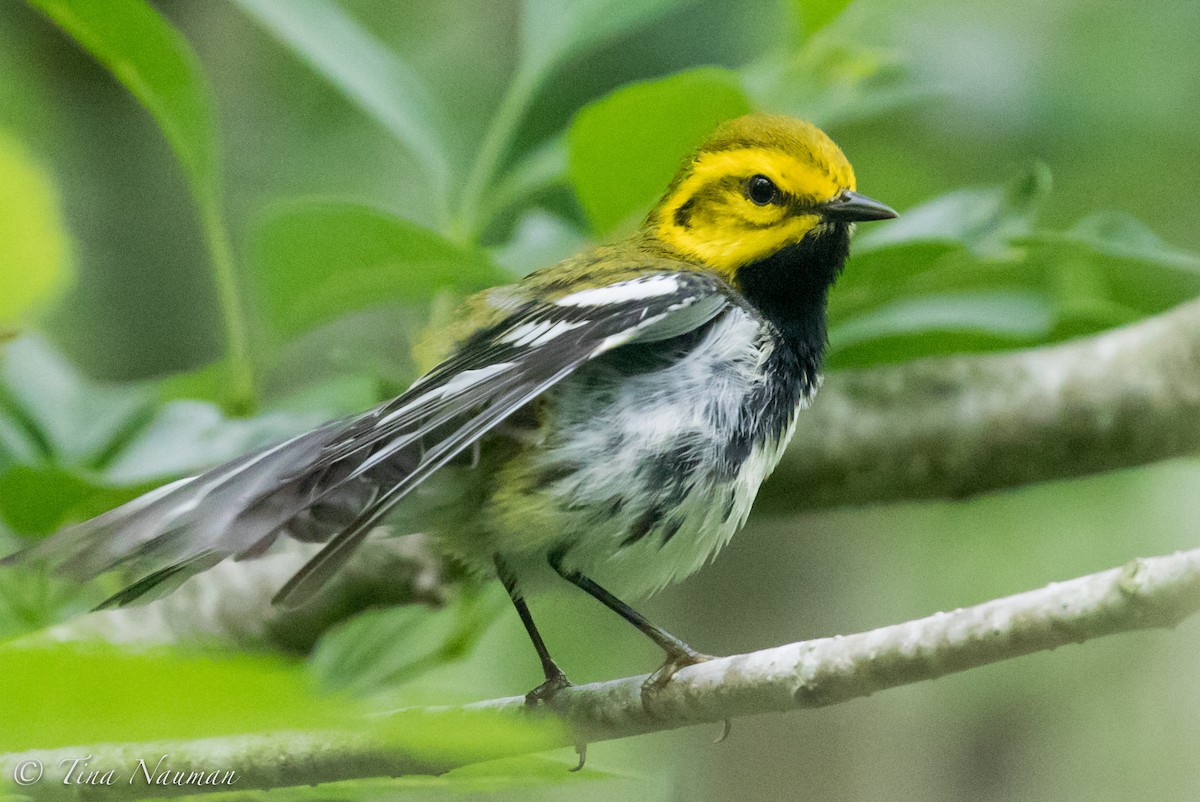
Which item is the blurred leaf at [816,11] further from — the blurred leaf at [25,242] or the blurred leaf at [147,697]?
the blurred leaf at [147,697]

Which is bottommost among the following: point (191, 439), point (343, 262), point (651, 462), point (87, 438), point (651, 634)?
point (651, 634)

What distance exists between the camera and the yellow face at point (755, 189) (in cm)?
173

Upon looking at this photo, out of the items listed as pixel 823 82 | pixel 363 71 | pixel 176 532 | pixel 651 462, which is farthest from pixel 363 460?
pixel 823 82

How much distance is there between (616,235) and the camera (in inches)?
82.2

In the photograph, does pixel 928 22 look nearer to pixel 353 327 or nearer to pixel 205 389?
pixel 353 327

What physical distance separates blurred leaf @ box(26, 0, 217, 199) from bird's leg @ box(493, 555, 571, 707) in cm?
85

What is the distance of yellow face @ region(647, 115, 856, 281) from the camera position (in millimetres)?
1729

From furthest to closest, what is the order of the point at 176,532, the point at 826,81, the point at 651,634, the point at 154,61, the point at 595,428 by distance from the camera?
the point at 826,81 < the point at 154,61 < the point at 651,634 < the point at 595,428 < the point at 176,532

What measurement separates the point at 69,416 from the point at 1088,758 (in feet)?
8.25

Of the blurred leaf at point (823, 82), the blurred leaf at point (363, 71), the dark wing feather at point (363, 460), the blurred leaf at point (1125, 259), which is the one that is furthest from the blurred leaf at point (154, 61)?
the blurred leaf at point (1125, 259)

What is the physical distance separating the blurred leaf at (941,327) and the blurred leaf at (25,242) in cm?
159

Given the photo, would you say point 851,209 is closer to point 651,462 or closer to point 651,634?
point 651,462

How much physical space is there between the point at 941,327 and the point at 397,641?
3.76 feet

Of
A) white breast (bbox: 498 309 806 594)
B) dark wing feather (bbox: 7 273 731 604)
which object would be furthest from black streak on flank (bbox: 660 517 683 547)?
dark wing feather (bbox: 7 273 731 604)
